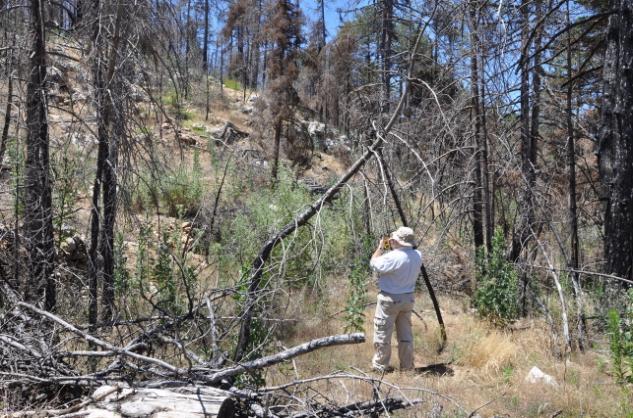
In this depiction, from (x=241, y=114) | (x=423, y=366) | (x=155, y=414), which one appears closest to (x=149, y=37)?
(x=155, y=414)

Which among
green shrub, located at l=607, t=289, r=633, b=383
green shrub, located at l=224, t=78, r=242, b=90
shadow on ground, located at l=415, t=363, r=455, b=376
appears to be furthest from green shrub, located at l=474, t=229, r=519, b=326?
green shrub, located at l=224, t=78, r=242, b=90

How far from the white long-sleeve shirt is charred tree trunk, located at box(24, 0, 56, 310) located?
138 inches

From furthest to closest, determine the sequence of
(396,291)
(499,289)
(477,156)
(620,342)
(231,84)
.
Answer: (231,84) < (477,156) < (499,289) < (396,291) < (620,342)

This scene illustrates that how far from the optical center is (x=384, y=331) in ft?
23.9

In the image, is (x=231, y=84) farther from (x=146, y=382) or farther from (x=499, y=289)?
(x=146, y=382)

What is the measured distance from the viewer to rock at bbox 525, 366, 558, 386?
6383 millimetres

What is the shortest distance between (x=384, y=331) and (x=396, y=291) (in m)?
0.50

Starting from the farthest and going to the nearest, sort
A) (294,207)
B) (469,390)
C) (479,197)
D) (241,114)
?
(241,114) → (479,197) → (294,207) → (469,390)

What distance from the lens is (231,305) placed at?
8.34 metres

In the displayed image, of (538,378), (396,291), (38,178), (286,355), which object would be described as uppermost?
(38,178)

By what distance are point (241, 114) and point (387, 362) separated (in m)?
25.8

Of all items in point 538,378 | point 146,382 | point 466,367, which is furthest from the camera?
point 466,367

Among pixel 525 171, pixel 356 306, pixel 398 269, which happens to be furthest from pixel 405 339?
pixel 525 171

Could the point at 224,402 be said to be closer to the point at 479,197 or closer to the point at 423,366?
the point at 423,366
